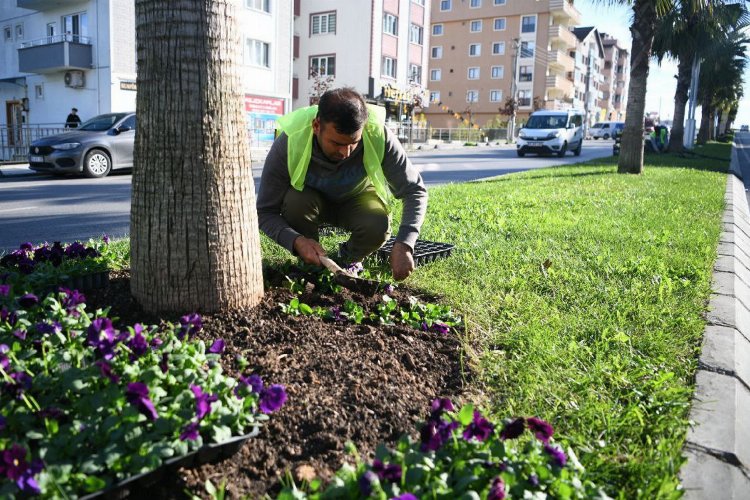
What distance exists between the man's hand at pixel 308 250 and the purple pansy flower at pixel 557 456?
6.24 feet

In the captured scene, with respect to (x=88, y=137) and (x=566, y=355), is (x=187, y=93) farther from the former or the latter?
(x=88, y=137)

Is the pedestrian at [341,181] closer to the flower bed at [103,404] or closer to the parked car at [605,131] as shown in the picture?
the flower bed at [103,404]

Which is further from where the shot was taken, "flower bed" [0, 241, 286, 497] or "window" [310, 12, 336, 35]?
"window" [310, 12, 336, 35]

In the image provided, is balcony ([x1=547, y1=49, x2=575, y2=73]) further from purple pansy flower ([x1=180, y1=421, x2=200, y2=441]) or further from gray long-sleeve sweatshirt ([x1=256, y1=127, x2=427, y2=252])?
purple pansy flower ([x1=180, y1=421, x2=200, y2=441])

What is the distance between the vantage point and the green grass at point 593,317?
7.42 ft

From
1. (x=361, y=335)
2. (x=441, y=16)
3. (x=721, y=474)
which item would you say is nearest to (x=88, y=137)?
(x=361, y=335)

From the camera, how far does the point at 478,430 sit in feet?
5.75

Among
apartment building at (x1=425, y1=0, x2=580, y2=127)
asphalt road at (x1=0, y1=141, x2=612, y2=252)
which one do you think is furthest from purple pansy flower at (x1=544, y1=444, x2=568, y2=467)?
apartment building at (x1=425, y1=0, x2=580, y2=127)

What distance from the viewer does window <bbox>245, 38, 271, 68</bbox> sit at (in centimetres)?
2852

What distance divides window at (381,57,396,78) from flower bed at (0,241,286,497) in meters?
37.7

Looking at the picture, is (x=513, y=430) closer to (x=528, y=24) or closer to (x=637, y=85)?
(x=637, y=85)

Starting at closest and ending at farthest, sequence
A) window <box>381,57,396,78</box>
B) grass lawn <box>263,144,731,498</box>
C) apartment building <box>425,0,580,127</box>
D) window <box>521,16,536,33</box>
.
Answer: grass lawn <box>263,144,731,498</box>
window <box>381,57,396,78</box>
apartment building <box>425,0,580,127</box>
window <box>521,16,536,33</box>

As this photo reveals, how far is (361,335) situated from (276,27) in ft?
95.6

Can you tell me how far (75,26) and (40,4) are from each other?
200cm
